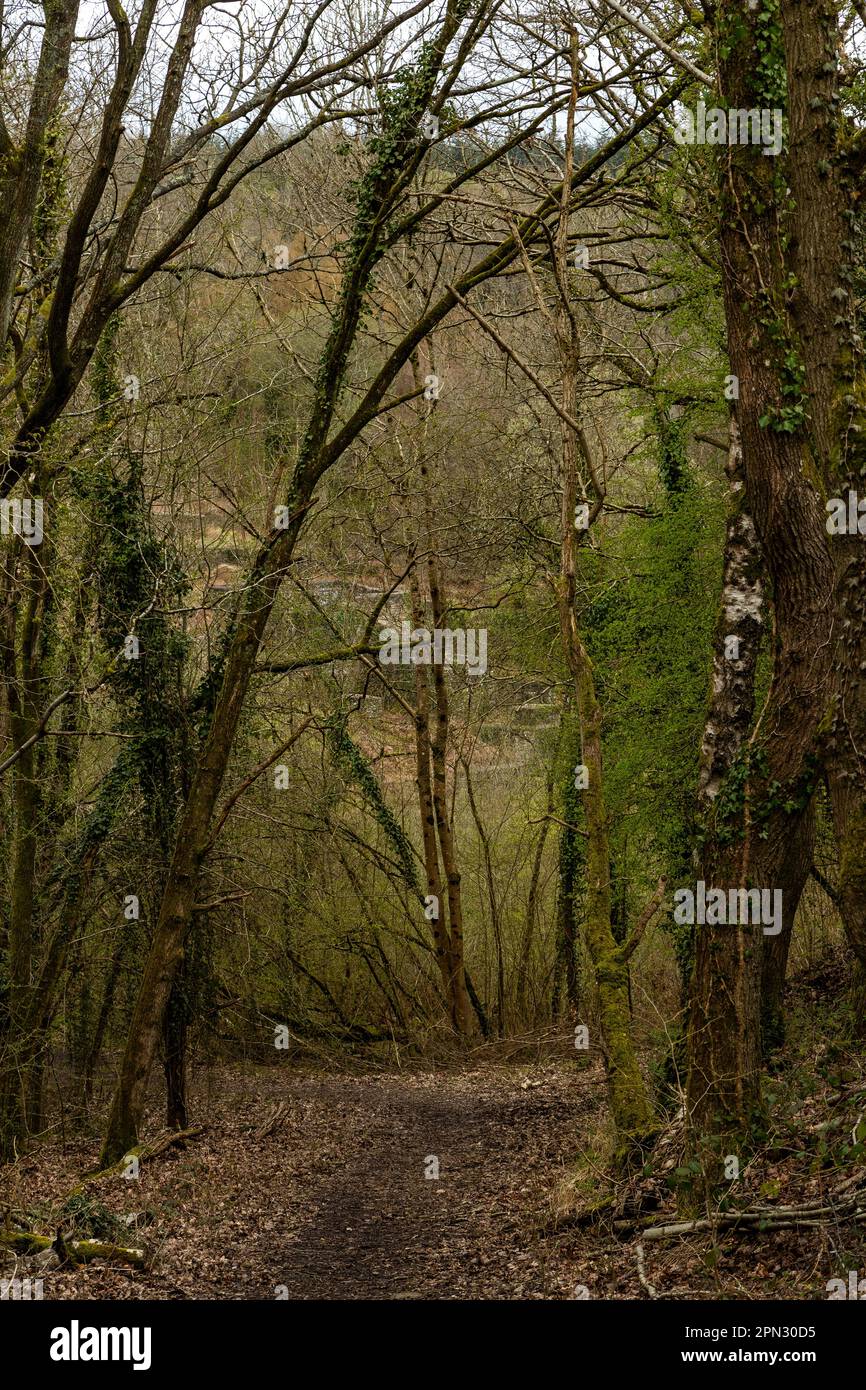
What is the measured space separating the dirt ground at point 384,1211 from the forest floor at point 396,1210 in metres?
0.02

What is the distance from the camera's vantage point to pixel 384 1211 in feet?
31.2

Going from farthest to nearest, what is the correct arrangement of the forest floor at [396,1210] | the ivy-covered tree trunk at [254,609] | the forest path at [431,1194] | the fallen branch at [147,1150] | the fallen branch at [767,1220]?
the ivy-covered tree trunk at [254,609] < the fallen branch at [147,1150] < the forest path at [431,1194] < the forest floor at [396,1210] < the fallen branch at [767,1220]

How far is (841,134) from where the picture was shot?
689cm

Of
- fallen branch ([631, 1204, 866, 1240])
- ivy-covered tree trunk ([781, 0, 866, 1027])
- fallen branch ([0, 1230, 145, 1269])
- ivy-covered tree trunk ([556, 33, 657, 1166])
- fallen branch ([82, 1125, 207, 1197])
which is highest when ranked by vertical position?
ivy-covered tree trunk ([781, 0, 866, 1027])

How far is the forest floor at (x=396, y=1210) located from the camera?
6.16 metres

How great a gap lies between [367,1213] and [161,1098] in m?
6.89

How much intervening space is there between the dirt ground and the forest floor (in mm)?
18

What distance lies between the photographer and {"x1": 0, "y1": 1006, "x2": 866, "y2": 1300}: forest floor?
6.16 metres
